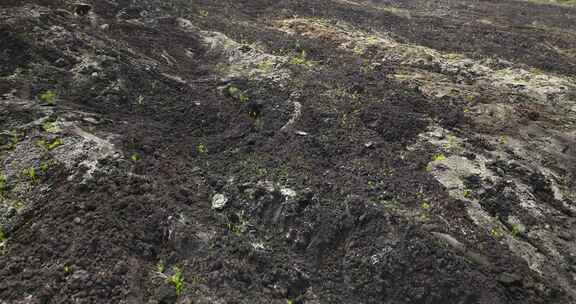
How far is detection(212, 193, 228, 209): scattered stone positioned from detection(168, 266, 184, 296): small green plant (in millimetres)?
2138

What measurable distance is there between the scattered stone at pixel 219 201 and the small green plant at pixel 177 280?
84.2 inches

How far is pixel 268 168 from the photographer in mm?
10945

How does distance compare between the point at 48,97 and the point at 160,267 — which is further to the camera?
the point at 48,97

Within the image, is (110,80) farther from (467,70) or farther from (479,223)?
(467,70)

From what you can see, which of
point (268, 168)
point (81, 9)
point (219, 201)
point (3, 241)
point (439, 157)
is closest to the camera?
point (3, 241)

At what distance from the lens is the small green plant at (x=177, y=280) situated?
7.76 meters

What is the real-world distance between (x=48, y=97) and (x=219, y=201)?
6328 mm

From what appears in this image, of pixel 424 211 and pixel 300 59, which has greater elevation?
pixel 300 59

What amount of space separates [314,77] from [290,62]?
4.82 ft

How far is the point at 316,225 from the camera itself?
31.7 feet

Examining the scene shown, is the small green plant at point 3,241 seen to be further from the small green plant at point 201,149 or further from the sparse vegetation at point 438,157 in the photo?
the sparse vegetation at point 438,157

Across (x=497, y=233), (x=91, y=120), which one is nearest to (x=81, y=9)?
(x=91, y=120)

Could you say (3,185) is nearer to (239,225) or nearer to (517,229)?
(239,225)

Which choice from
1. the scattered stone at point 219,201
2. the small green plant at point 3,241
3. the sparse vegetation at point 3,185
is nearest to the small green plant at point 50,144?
the sparse vegetation at point 3,185
